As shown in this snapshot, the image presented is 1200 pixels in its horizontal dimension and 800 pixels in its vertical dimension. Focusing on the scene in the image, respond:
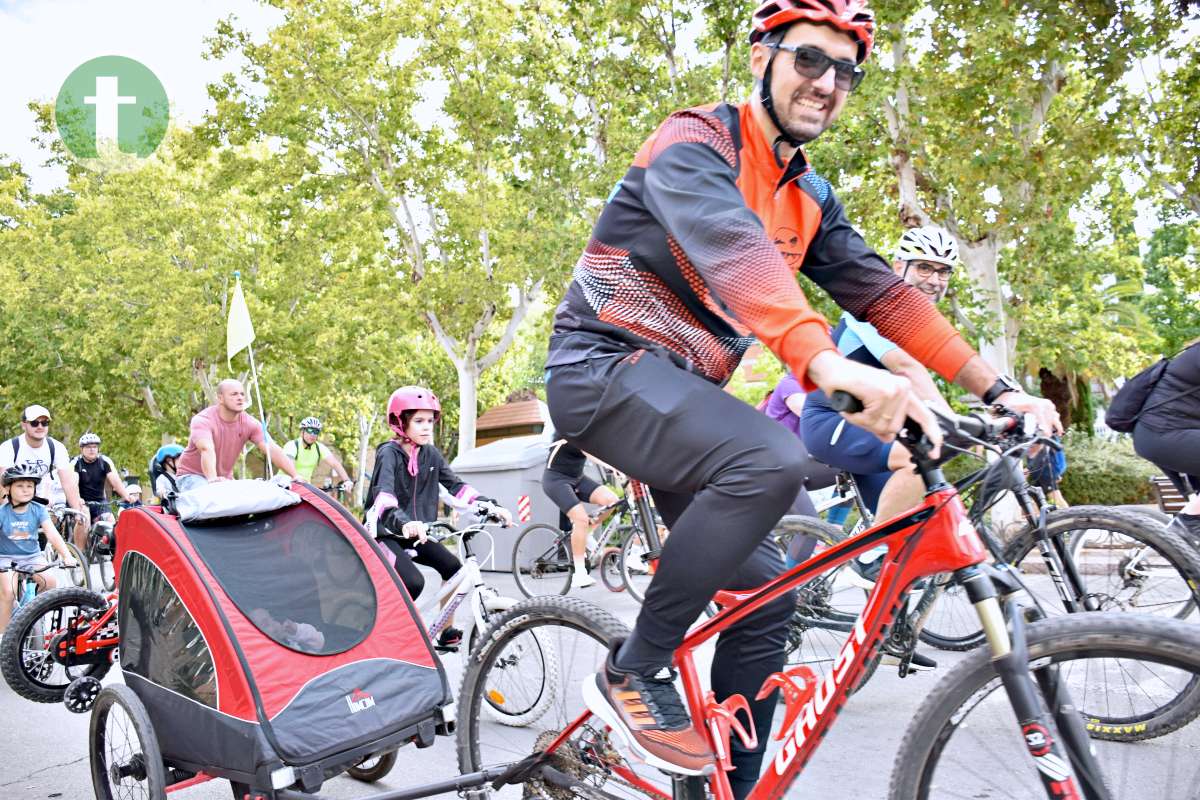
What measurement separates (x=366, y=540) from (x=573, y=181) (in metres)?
16.4

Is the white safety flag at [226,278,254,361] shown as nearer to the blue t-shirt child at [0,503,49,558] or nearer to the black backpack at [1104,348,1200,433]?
the blue t-shirt child at [0,503,49,558]

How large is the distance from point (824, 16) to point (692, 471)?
1.06 metres

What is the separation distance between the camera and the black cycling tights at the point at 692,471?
7.86 feet

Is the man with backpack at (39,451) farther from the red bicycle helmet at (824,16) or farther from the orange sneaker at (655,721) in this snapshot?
the red bicycle helmet at (824,16)

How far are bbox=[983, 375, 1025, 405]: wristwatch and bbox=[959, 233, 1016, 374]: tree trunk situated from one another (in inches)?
430

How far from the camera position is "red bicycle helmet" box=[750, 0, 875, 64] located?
244cm

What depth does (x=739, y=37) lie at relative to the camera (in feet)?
50.8

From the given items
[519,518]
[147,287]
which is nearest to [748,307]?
[519,518]

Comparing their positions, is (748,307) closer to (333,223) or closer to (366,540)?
(366,540)

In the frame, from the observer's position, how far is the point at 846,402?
211cm

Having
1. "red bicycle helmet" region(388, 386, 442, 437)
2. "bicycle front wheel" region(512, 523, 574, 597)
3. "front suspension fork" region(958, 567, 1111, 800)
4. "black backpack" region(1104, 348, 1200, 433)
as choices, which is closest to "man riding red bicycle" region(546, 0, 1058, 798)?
"front suspension fork" region(958, 567, 1111, 800)

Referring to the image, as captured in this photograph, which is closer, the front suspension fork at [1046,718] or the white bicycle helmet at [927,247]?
the front suspension fork at [1046,718]

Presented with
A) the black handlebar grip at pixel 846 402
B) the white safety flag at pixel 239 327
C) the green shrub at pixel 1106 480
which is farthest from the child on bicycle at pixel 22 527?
the green shrub at pixel 1106 480

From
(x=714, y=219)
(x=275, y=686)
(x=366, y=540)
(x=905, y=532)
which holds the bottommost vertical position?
(x=275, y=686)
